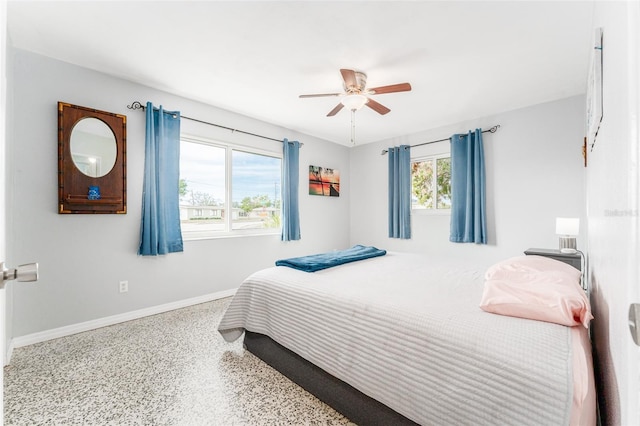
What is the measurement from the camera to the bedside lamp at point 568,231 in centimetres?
290

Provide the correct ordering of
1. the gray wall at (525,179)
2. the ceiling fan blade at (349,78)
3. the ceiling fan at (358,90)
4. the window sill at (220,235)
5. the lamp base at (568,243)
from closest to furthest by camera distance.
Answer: the ceiling fan blade at (349,78) < the ceiling fan at (358,90) < the lamp base at (568,243) < the gray wall at (525,179) < the window sill at (220,235)

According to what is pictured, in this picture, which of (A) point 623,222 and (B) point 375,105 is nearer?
(A) point 623,222

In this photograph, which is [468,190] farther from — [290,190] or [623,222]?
[623,222]

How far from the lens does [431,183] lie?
4602 millimetres

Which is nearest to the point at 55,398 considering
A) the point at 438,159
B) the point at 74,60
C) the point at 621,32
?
the point at 74,60

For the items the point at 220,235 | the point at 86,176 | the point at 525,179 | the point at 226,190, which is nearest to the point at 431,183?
the point at 525,179

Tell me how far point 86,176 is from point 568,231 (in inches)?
190

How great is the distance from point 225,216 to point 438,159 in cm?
338

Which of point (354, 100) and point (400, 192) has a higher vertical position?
point (354, 100)

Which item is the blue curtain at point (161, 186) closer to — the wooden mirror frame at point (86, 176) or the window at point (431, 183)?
the wooden mirror frame at point (86, 176)

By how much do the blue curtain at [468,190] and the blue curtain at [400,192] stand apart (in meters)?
0.76

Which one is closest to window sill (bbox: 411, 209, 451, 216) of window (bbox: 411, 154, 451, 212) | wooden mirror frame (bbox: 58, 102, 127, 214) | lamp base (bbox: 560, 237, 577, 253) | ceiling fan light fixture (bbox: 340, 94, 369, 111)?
window (bbox: 411, 154, 451, 212)

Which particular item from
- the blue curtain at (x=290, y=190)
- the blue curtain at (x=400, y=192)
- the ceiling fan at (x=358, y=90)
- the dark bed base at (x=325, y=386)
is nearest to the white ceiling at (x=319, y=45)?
the ceiling fan at (x=358, y=90)

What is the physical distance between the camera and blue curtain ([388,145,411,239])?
15.6 ft
